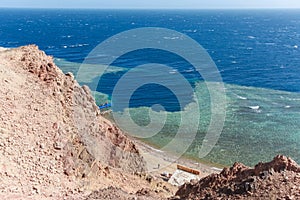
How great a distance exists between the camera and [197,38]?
174 m

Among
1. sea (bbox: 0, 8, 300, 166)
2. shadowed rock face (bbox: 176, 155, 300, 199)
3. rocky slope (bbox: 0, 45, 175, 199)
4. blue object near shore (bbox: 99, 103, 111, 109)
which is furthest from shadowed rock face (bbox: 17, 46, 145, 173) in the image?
blue object near shore (bbox: 99, 103, 111, 109)

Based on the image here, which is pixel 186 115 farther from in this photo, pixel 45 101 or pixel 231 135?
pixel 45 101

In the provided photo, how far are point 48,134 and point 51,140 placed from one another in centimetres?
53

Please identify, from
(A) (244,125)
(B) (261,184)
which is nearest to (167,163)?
(A) (244,125)

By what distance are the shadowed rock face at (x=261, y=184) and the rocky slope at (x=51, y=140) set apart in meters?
7.79

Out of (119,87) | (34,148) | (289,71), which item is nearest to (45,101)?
(34,148)

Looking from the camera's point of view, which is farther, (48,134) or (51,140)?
(48,134)

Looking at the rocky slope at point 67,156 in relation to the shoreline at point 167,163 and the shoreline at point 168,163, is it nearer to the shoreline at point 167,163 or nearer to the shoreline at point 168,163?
the shoreline at point 167,163

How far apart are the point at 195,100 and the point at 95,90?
24.3 meters

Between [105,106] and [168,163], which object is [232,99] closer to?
[105,106]

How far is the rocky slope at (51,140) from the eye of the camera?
61.6 ft

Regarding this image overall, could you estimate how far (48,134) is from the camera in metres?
22.3

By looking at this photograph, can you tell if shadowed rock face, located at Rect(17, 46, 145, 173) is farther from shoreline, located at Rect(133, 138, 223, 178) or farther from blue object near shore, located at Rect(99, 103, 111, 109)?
blue object near shore, located at Rect(99, 103, 111, 109)

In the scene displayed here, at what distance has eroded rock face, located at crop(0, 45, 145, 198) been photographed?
19.0 meters
